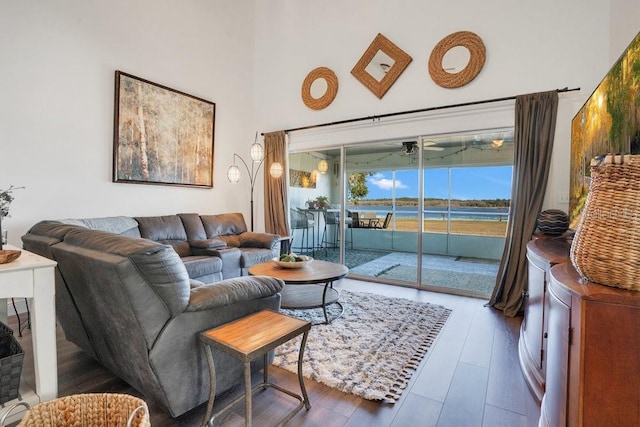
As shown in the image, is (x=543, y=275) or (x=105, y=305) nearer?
(x=105, y=305)

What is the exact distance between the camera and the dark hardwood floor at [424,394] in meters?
1.62

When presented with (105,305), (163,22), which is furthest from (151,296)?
(163,22)

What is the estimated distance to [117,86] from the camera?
3.71 m

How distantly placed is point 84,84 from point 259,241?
276cm

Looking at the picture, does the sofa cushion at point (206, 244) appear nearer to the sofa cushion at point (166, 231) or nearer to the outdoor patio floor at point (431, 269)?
the sofa cushion at point (166, 231)

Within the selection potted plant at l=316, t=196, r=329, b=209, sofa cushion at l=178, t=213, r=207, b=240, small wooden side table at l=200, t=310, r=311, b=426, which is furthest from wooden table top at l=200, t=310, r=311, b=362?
potted plant at l=316, t=196, r=329, b=209

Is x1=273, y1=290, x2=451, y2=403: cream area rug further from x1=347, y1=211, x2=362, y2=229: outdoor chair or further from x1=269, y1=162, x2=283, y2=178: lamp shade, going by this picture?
x1=269, y1=162, x2=283, y2=178: lamp shade

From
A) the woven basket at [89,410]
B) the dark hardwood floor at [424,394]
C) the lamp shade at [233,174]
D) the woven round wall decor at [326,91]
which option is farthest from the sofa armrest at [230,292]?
the woven round wall decor at [326,91]

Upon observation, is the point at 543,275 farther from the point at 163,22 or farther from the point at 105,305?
the point at 163,22

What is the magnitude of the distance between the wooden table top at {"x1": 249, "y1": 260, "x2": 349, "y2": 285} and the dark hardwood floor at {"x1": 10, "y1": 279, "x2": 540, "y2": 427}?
75 cm

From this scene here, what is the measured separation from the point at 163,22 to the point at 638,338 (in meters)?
5.41

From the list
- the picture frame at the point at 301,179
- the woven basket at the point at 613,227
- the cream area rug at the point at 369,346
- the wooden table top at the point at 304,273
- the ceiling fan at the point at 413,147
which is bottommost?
the cream area rug at the point at 369,346

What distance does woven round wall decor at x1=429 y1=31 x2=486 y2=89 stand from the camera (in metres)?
3.70

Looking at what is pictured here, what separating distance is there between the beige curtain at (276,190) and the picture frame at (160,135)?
96 centimetres
